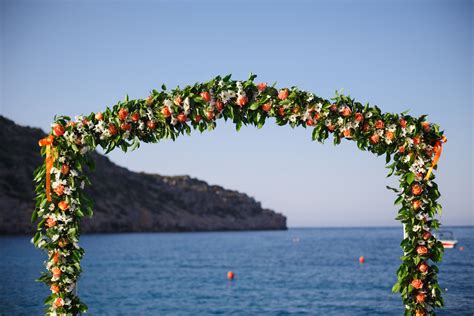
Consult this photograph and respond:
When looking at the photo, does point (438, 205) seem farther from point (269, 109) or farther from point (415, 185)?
point (269, 109)

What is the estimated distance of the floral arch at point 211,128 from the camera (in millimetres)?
5887

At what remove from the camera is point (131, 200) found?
112875 mm

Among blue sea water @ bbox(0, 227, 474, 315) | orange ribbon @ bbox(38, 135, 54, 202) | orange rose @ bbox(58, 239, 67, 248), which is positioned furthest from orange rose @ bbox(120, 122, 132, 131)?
blue sea water @ bbox(0, 227, 474, 315)

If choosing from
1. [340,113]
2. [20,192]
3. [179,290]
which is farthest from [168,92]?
[20,192]

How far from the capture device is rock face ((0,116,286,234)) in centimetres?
7425

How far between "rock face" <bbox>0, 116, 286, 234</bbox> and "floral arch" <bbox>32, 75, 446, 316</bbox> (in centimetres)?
6498

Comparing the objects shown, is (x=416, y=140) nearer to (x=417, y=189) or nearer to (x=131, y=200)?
(x=417, y=189)

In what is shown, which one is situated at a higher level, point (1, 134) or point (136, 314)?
point (1, 134)

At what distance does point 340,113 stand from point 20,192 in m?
75.5

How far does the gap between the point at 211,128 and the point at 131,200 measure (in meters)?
110

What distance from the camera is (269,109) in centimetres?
588

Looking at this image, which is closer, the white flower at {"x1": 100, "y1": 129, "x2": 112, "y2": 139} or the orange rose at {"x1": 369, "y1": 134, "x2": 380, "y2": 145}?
the white flower at {"x1": 100, "y1": 129, "x2": 112, "y2": 139}

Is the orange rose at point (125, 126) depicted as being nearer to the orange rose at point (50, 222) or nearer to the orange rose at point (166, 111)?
the orange rose at point (166, 111)

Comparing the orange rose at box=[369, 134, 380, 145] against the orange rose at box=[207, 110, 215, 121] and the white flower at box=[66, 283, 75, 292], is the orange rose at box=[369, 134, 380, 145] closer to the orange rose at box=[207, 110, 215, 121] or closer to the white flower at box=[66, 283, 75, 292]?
the orange rose at box=[207, 110, 215, 121]
